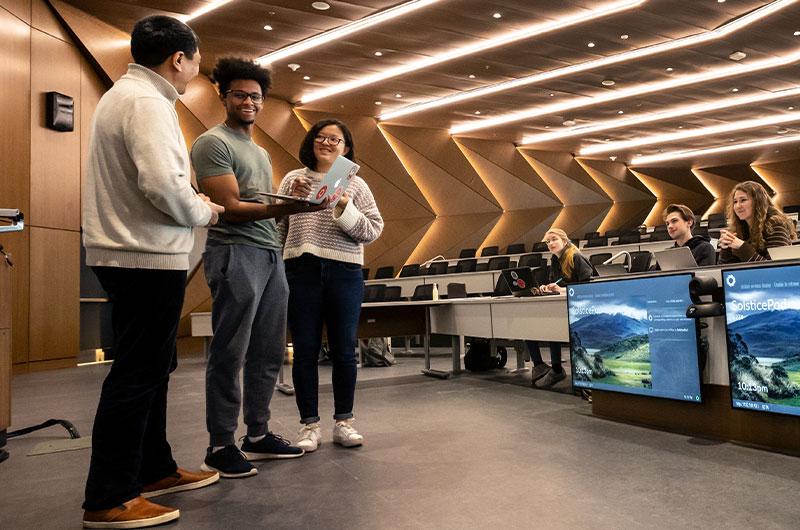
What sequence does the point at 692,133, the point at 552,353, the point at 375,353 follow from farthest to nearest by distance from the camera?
the point at 692,133 → the point at 375,353 → the point at 552,353

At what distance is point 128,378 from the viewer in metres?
1.70

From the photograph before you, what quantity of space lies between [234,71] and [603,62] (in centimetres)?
871

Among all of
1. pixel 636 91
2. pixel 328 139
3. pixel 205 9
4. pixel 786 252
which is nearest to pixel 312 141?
pixel 328 139

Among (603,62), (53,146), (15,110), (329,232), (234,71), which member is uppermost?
(603,62)

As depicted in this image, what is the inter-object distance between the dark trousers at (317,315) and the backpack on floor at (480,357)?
307 cm

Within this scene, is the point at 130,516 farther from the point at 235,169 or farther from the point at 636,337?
the point at 636,337

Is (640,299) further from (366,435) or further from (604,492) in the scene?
(366,435)

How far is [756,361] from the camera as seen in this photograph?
235cm

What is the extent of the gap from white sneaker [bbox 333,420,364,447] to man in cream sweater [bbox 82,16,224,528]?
993 mm

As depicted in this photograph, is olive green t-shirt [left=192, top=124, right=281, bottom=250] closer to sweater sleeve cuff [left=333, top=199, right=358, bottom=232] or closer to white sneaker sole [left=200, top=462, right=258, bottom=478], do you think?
sweater sleeve cuff [left=333, top=199, right=358, bottom=232]

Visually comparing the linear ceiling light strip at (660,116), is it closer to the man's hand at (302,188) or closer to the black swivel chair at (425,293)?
the black swivel chair at (425,293)

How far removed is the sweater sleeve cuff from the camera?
249cm

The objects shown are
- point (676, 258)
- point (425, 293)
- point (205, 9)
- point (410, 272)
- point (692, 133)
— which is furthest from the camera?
point (692, 133)

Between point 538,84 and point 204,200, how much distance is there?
9.82m
